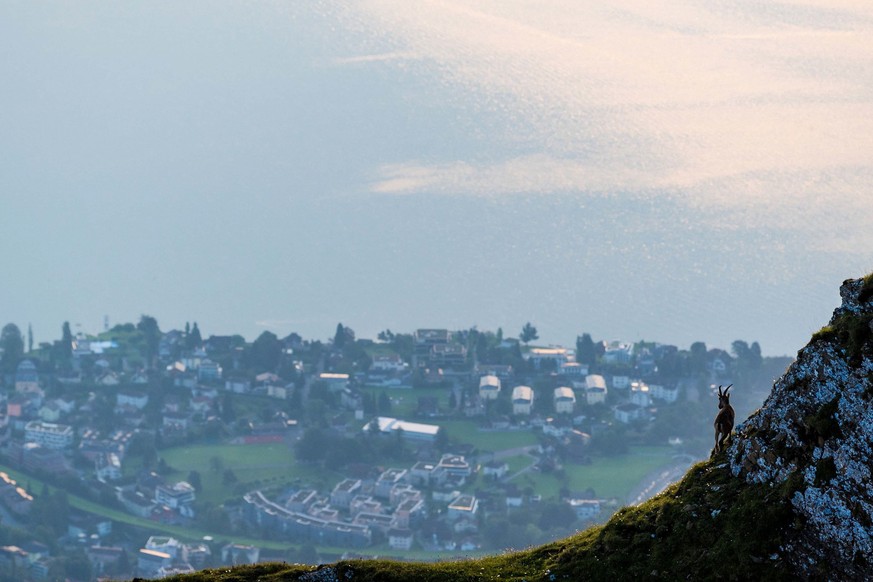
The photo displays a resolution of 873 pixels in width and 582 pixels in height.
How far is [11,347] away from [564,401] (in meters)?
77.4

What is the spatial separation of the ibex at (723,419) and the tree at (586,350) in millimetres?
138220

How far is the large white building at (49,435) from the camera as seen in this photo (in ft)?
510

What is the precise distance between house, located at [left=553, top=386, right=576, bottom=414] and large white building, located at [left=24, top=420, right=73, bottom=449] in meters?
55.9

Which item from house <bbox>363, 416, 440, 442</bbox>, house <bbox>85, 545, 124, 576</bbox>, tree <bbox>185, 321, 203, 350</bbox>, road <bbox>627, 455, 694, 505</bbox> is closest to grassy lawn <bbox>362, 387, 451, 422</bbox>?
house <bbox>363, 416, 440, 442</bbox>

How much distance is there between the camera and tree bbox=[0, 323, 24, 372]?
180 metres

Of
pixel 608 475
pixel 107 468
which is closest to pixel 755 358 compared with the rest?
pixel 608 475

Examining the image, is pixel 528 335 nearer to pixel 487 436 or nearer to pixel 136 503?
pixel 487 436

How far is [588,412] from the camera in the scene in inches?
6058

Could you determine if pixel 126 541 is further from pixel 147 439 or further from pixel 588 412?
pixel 588 412

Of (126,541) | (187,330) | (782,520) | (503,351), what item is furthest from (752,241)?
(782,520)

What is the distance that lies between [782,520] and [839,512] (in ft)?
3.58

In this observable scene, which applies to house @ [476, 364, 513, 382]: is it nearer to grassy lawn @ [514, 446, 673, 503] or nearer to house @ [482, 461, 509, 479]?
grassy lawn @ [514, 446, 673, 503]

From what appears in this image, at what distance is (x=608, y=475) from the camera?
441 feet

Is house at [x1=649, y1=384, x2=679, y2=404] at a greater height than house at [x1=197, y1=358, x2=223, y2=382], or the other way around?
house at [x1=197, y1=358, x2=223, y2=382]
